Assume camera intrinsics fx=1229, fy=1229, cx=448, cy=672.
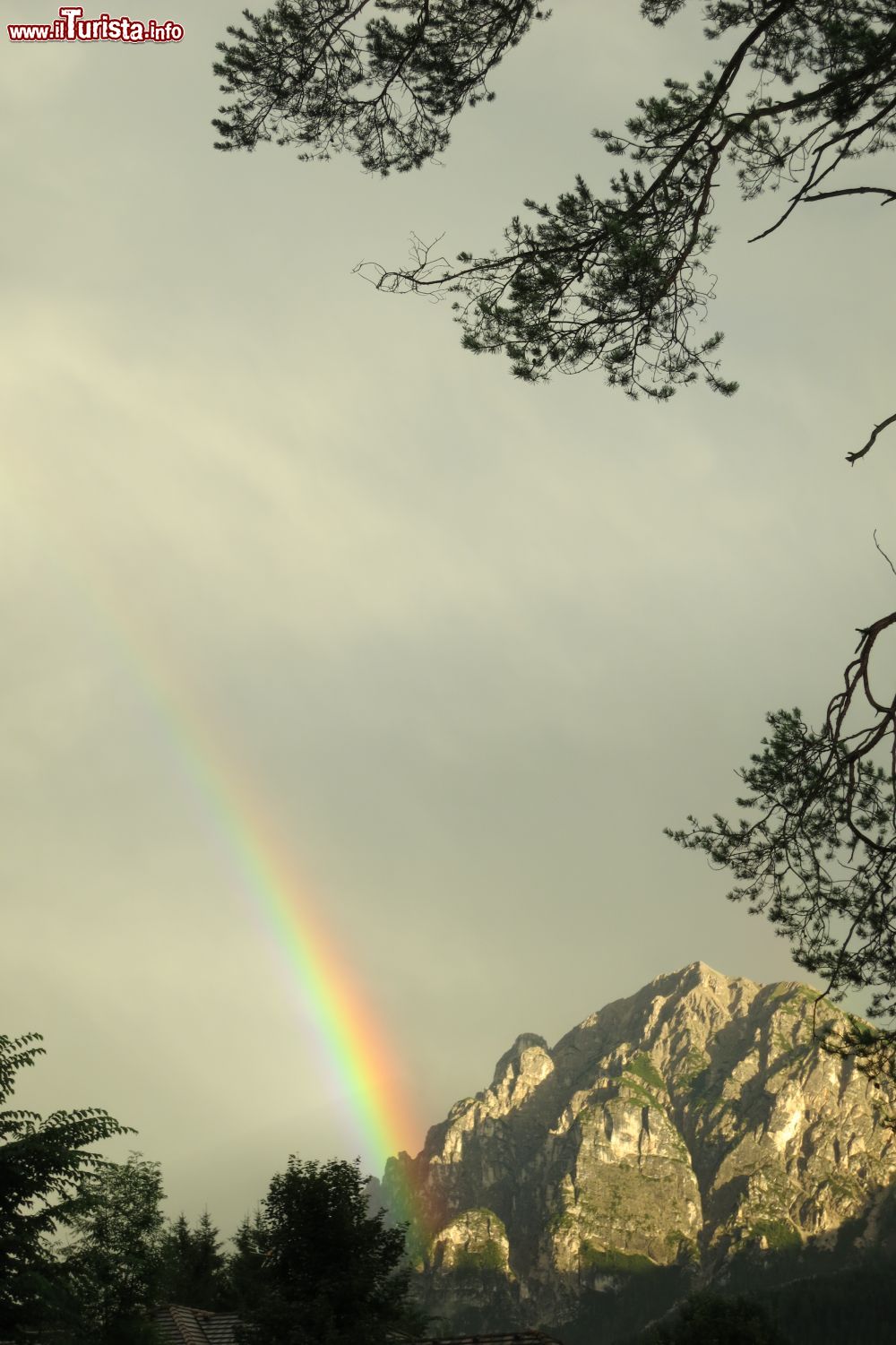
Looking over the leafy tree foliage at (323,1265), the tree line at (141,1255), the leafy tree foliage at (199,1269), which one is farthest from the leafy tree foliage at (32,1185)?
the leafy tree foliage at (199,1269)

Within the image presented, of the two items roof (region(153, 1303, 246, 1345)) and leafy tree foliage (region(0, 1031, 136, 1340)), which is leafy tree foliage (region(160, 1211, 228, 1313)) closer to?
roof (region(153, 1303, 246, 1345))

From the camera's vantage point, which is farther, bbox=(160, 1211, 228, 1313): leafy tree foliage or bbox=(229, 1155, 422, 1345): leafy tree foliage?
bbox=(160, 1211, 228, 1313): leafy tree foliage

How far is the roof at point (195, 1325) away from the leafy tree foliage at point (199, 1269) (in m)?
26.7

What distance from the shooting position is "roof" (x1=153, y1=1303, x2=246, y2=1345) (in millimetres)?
33250

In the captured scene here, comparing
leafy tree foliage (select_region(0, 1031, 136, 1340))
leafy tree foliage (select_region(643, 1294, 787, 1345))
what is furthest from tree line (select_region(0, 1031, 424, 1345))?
leafy tree foliage (select_region(643, 1294, 787, 1345))

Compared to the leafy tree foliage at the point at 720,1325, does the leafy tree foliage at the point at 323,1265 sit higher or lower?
higher

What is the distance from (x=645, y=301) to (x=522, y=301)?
1.17m

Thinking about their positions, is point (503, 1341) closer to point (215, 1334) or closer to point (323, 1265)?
point (323, 1265)

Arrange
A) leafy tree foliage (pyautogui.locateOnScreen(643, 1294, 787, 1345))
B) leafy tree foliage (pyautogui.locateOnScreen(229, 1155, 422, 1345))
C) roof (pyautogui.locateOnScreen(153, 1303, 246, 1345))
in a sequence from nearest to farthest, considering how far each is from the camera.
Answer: leafy tree foliage (pyautogui.locateOnScreen(229, 1155, 422, 1345))
roof (pyautogui.locateOnScreen(153, 1303, 246, 1345))
leafy tree foliage (pyautogui.locateOnScreen(643, 1294, 787, 1345))

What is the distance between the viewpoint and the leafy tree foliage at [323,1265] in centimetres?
2970

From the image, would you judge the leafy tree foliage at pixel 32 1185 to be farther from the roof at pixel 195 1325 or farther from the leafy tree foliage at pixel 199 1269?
the leafy tree foliage at pixel 199 1269

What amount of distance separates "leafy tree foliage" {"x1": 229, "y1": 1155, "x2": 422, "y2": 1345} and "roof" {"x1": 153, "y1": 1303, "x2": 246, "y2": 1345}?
206 centimetres

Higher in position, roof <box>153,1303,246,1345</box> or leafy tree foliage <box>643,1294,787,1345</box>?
roof <box>153,1303,246,1345</box>

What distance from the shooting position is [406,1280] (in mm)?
31641
